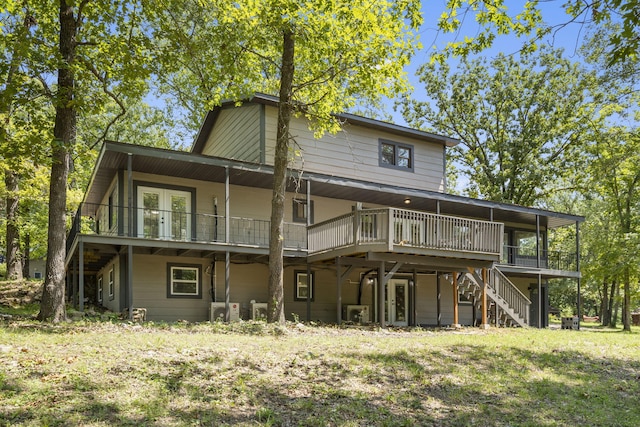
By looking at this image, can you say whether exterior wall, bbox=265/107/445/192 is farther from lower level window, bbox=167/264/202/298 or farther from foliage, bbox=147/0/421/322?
lower level window, bbox=167/264/202/298

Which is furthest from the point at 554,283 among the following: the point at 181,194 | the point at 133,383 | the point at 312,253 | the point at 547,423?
the point at 133,383

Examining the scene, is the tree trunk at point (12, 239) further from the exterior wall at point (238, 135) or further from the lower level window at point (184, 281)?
the lower level window at point (184, 281)

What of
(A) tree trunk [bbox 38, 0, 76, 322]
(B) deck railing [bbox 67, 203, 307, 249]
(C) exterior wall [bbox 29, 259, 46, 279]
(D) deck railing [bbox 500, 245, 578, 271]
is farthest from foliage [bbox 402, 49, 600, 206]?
(C) exterior wall [bbox 29, 259, 46, 279]

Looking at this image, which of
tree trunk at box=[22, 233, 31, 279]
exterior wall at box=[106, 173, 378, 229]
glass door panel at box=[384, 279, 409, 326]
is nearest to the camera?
exterior wall at box=[106, 173, 378, 229]

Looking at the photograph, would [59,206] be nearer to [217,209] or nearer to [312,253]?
[217,209]

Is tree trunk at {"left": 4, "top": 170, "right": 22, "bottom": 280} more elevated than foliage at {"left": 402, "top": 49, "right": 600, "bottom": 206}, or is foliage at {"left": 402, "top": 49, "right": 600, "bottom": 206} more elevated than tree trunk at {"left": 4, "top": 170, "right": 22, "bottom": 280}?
foliage at {"left": 402, "top": 49, "right": 600, "bottom": 206}

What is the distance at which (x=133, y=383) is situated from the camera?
7.68 m

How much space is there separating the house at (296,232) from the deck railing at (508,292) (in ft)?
0.17

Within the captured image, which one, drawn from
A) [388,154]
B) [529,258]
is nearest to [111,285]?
[388,154]

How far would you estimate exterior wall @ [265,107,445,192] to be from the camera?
2048cm

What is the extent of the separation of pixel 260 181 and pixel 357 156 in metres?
4.59

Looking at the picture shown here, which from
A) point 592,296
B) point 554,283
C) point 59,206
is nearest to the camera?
point 59,206

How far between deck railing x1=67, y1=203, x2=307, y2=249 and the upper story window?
5132mm

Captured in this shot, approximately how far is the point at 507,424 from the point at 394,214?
8.37 m
